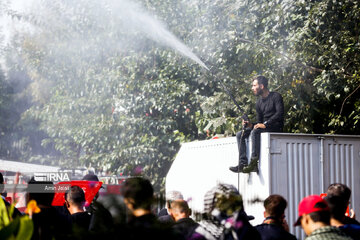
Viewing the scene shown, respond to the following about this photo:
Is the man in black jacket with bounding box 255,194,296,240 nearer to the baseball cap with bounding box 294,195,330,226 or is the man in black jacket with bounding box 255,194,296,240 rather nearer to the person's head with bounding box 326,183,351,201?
the person's head with bounding box 326,183,351,201

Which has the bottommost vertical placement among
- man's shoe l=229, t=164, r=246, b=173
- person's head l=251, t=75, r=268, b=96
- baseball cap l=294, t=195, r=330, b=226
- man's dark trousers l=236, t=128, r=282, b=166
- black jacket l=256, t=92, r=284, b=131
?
baseball cap l=294, t=195, r=330, b=226

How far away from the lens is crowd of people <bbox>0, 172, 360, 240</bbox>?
7.95ft

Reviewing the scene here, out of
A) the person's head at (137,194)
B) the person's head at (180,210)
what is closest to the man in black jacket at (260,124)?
the person's head at (180,210)

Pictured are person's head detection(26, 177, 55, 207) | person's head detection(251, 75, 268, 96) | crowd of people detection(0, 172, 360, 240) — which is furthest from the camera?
person's head detection(251, 75, 268, 96)

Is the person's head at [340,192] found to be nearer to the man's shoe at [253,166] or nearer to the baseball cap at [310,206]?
the baseball cap at [310,206]

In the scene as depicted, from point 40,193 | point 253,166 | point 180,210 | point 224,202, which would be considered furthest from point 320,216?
point 253,166

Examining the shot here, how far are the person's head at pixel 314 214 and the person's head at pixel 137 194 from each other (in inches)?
55.8

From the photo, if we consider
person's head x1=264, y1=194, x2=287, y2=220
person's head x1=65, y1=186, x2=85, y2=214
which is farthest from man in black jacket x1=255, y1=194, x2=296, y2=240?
person's head x1=65, y1=186, x2=85, y2=214

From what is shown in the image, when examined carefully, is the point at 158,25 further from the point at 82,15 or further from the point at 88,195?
the point at 88,195

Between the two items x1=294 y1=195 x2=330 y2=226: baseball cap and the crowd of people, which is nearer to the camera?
the crowd of people

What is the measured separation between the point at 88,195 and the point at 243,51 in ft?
18.9

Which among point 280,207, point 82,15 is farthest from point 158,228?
point 82,15

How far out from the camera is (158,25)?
1590 centimetres

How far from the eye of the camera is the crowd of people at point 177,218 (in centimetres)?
242
